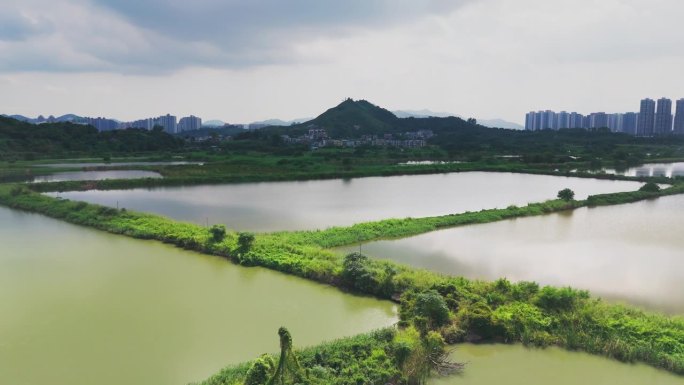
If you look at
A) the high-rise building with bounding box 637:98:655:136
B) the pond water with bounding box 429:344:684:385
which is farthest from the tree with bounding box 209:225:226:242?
the high-rise building with bounding box 637:98:655:136

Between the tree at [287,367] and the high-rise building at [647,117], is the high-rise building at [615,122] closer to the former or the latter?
the high-rise building at [647,117]

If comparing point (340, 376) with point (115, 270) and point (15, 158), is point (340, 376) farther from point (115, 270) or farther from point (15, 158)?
point (15, 158)

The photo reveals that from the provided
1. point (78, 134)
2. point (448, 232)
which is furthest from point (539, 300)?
point (78, 134)

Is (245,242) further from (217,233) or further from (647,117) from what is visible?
(647,117)

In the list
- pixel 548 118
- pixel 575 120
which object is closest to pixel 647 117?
pixel 575 120

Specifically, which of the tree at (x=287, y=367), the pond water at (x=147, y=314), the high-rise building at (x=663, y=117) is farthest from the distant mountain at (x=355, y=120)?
the tree at (x=287, y=367)
